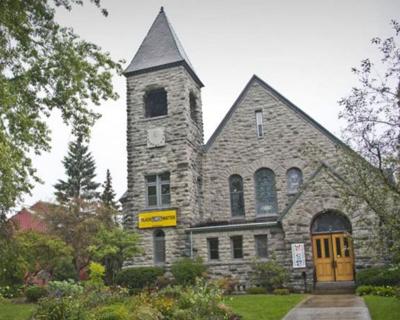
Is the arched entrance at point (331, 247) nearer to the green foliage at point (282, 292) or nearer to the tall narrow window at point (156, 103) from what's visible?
the green foliage at point (282, 292)

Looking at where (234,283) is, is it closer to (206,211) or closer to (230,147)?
(206,211)

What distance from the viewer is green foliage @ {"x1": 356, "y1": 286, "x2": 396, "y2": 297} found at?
56.6ft

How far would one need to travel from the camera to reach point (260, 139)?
2642 cm

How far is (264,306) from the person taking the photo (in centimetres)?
1596

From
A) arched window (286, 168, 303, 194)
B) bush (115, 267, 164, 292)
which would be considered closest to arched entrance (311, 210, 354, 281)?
arched window (286, 168, 303, 194)

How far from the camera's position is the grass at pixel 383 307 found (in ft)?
41.9

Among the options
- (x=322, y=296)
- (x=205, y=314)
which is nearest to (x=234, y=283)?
(x=322, y=296)

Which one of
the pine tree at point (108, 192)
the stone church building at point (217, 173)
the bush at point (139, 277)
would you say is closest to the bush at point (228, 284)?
the stone church building at point (217, 173)

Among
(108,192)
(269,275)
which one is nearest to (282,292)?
(269,275)

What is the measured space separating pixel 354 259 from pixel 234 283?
5.63m

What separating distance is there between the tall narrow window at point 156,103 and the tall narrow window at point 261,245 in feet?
31.9

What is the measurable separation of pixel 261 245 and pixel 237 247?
130 centimetres

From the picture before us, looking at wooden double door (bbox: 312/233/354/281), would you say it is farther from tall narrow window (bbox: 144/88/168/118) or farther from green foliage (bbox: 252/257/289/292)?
tall narrow window (bbox: 144/88/168/118)

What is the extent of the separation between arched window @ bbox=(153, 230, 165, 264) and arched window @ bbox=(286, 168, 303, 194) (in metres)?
7.23
